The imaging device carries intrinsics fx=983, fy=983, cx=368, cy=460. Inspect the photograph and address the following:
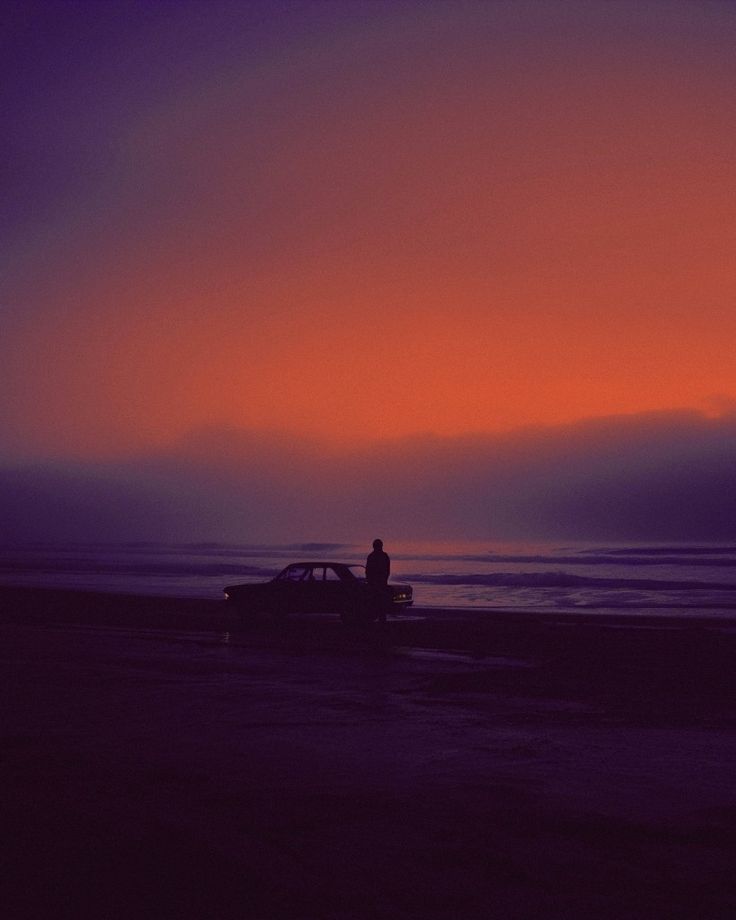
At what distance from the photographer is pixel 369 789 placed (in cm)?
777

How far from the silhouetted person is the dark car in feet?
0.08

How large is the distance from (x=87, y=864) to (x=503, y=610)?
27163mm

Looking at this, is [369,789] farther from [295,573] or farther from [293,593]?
[295,573]

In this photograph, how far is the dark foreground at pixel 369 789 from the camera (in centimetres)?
538

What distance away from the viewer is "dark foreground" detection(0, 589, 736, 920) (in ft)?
17.6

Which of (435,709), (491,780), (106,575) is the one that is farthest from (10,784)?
(106,575)

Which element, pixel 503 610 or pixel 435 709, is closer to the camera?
pixel 435 709

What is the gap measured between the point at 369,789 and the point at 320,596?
56.7 feet

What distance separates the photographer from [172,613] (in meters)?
29.2

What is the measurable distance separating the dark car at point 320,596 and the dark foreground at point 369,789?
23.9ft

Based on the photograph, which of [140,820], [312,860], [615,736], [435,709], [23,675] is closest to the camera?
[312,860]

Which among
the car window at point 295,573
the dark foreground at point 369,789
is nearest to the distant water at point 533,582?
the car window at point 295,573

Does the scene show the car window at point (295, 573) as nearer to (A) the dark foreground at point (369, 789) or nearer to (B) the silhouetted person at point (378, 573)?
(B) the silhouetted person at point (378, 573)

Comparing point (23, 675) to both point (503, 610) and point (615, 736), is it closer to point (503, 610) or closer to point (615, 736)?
point (615, 736)
